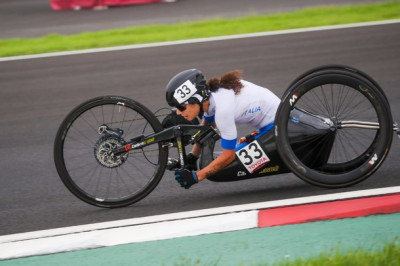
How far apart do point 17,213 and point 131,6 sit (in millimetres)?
11914

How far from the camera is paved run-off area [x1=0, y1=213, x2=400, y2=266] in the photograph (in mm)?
4398

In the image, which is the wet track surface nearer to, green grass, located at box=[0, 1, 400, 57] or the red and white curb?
the red and white curb

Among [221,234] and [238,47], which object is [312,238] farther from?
[238,47]

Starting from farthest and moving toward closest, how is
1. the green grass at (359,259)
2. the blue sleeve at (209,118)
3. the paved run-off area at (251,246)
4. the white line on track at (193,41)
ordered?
the white line on track at (193,41) < the blue sleeve at (209,118) < the paved run-off area at (251,246) < the green grass at (359,259)

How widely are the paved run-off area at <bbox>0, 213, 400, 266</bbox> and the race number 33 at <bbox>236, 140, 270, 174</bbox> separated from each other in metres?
0.73

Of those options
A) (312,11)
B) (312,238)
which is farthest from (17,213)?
(312,11)

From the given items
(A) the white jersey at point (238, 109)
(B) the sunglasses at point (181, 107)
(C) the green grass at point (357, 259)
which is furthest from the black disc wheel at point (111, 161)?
(C) the green grass at point (357, 259)

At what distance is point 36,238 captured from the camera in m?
5.16

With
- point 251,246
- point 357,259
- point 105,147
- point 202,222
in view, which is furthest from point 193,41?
point 357,259

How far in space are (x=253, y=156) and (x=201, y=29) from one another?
815cm

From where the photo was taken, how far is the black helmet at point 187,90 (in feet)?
17.4

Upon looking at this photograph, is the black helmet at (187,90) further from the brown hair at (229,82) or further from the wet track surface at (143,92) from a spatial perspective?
the wet track surface at (143,92)

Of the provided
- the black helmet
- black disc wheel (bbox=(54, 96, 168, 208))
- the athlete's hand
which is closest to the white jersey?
the black helmet

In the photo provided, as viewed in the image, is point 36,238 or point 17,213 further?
point 17,213
